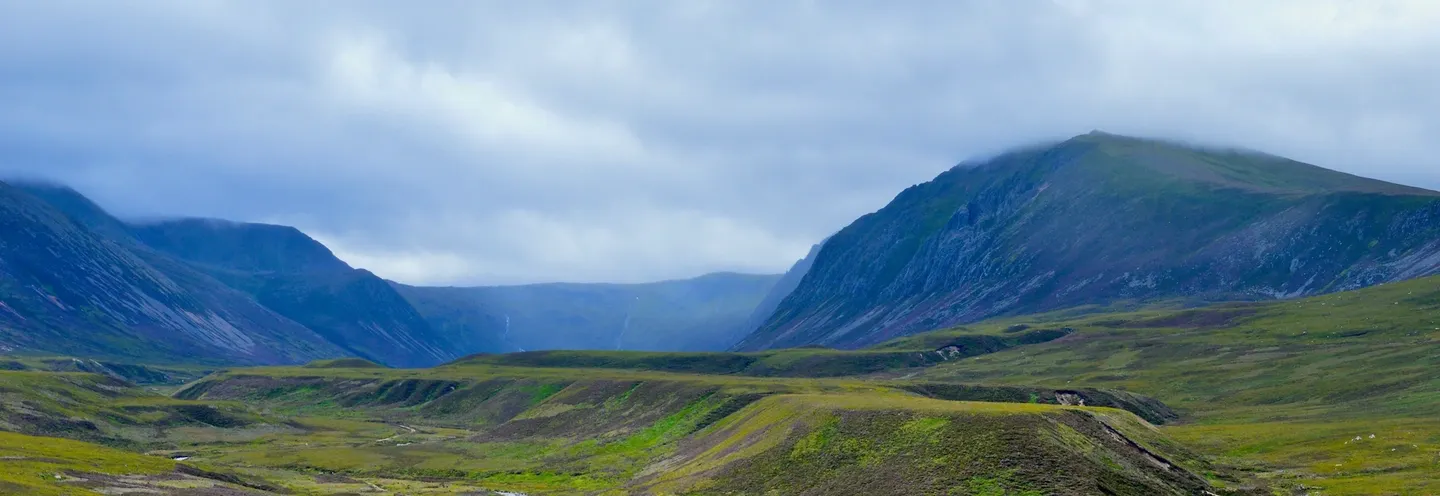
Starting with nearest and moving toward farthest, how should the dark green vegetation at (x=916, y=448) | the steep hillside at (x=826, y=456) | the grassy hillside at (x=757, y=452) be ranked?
the steep hillside at (x=826, y=456) → the grassy hillside at (x=757, y=452) → the dark green vegetation at (x=916, y=448)

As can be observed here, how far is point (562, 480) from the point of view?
494ft

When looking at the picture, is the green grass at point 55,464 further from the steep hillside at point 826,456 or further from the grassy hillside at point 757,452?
the steep hillside at point 826,456

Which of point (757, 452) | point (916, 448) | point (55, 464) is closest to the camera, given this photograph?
point (916, 448)

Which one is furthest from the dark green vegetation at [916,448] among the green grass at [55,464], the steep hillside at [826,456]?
the green grass at [55,464]

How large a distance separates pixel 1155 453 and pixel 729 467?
42.7 metres

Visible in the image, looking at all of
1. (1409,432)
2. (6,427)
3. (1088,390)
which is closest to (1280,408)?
(1088,390)

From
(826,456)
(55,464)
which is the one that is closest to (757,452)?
(826,456)

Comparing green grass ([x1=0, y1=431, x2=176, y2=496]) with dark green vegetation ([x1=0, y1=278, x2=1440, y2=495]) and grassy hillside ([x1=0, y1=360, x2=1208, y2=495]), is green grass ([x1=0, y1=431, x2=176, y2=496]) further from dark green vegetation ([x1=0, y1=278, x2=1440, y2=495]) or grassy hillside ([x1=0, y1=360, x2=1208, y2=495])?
grassy hillside ([x1=0, y1=360, x2=1208, y2=495])

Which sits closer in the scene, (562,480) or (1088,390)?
(562,480)

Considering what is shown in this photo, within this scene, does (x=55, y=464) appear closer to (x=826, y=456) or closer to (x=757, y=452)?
(x=757, y=452)

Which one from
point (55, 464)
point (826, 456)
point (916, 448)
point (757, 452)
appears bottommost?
point (757, 452)

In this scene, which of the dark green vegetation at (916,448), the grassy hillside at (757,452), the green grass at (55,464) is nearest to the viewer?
the grassy hillside at (757,452)

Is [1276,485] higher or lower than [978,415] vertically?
lower

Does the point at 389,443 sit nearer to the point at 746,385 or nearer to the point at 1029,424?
the point at 746,385
